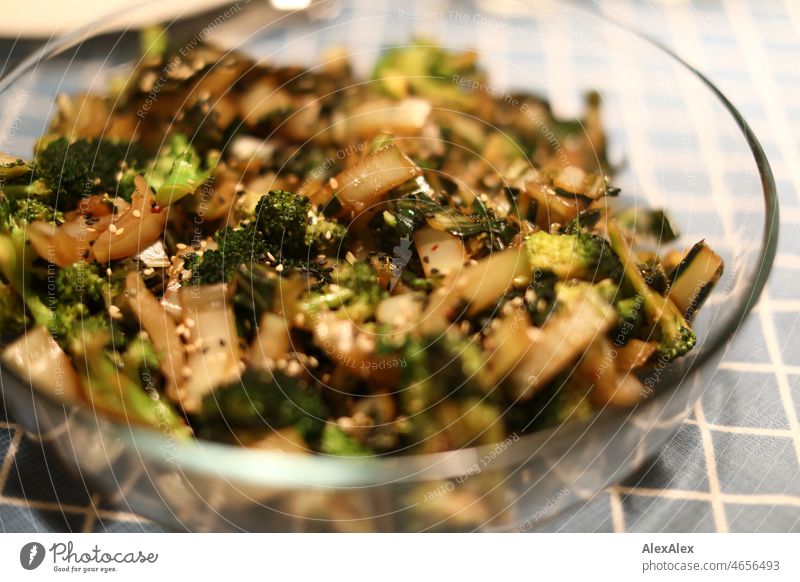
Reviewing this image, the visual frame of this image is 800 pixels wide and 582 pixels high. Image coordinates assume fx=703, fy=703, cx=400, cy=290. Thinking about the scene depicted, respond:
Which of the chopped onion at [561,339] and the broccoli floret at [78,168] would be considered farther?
the broccoli floret at [78,168]

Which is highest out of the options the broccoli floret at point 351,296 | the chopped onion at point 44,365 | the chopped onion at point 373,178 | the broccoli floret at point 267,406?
the chopped onion at point 373,178

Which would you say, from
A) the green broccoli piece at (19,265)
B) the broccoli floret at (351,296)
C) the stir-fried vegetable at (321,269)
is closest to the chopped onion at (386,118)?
the stir-fried vegetable at (321,269)

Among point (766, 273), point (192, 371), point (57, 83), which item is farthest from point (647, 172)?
point (57, 83)

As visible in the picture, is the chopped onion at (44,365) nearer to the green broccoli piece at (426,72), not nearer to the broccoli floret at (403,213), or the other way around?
the broccoli floret at (403,213)

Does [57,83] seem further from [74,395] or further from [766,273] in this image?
[766,273]

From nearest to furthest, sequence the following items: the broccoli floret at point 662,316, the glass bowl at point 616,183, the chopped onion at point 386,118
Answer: the glass bowl at point 616,183 < the broccoli floret at point 662,316 < the chopped onion at point 386,118

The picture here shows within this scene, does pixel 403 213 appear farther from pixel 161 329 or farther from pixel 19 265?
pixel 19 265

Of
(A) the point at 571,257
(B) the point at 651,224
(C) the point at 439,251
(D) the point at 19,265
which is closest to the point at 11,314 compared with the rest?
(D) the point at 19,265

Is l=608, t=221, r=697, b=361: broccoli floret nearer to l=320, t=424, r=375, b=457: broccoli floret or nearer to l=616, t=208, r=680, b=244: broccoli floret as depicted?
l=616, t=208, r=680, b=244: broccoli floret
